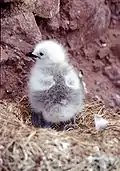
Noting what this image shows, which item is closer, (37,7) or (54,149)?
(54,149)

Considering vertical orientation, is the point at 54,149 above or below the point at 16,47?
below

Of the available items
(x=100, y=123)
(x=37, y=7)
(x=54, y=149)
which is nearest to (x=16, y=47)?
(x=37, y=7)

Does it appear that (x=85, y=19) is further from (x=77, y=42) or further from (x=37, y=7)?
(x=37, y=7)

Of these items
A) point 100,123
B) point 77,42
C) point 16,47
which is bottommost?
point 100,123

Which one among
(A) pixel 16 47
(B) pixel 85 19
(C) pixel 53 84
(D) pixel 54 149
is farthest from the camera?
(B) pixel 85 19

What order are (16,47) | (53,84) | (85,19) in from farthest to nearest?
1. (85,19)
2. (16,47)
3. (53,84)

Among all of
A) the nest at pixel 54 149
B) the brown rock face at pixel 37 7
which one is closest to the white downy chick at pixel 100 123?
the nest at pixel 54 149

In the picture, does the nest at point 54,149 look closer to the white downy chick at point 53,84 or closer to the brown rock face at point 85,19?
the white downy chick at point 53,84
